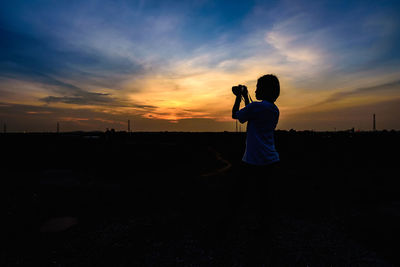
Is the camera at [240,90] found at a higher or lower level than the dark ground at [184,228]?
higher

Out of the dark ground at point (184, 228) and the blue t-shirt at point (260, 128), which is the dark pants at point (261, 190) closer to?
the blue t-shirt at point (260, 128)

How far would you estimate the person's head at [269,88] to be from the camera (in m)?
2.72

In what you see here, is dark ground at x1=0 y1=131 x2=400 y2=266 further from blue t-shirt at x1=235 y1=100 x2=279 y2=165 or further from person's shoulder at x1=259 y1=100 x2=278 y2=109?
person's shoulder at x1=259 y1=100 x2=278 y2=109

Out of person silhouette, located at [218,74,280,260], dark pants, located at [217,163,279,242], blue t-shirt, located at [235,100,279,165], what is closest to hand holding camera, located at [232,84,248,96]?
person silhouette, located at [218,74,280,260]

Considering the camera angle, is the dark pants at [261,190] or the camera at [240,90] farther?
the camera at [240,90]

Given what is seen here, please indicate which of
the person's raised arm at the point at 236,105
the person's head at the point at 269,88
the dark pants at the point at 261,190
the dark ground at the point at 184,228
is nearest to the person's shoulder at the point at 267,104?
the person's head at the point at 269,88

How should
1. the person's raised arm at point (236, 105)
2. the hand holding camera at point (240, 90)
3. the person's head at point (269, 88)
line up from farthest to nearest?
the hand holding camera at point (240, 90) < the person's raised arm at point (236, 105) < the person's head at point (269, 88)

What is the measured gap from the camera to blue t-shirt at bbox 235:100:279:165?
262 cm

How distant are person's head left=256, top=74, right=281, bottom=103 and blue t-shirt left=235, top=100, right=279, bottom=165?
0.40 ft

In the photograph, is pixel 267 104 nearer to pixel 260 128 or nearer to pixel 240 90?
pixel 260 128

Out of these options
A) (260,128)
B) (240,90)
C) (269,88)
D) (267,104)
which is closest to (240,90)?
(240,90)

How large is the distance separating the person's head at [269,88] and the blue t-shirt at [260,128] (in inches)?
4.9

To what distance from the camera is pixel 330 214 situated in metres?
4.34

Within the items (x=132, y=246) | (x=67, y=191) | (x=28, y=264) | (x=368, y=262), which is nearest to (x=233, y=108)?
(x=132, y=246)
